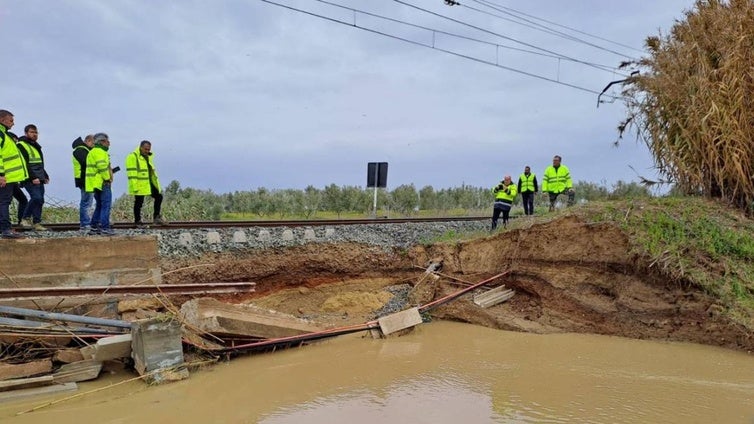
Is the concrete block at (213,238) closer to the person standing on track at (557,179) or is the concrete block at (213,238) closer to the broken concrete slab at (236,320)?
the broken concrete slab at (236,320)

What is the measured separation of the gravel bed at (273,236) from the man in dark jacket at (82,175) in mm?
692

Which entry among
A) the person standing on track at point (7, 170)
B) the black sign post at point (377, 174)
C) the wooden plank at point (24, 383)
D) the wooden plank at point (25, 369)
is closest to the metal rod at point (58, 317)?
the wooden plank at point (25, 369)

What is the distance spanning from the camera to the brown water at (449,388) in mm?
5001

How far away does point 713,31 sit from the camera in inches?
394

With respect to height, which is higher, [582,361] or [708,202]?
[708,202]

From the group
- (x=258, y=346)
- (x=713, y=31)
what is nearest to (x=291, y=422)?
(x=258, y=346)

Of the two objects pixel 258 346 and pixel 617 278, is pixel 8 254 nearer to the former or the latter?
pixel 258 346

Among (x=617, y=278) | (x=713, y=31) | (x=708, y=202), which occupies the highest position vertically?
(x=713, y=31)

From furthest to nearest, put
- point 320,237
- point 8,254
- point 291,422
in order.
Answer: point 320,237 → point 8,254 → point 291,422

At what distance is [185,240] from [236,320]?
7.60ft

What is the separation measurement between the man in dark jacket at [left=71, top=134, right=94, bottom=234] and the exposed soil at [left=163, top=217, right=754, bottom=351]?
1843 millimetres

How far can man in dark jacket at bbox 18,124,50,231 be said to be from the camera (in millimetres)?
8344

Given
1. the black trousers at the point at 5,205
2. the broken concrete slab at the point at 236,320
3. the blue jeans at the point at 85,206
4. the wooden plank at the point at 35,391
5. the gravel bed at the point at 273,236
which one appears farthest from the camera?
the blue jeans at the point at 85,206

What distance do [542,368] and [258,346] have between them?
394 centimetres
